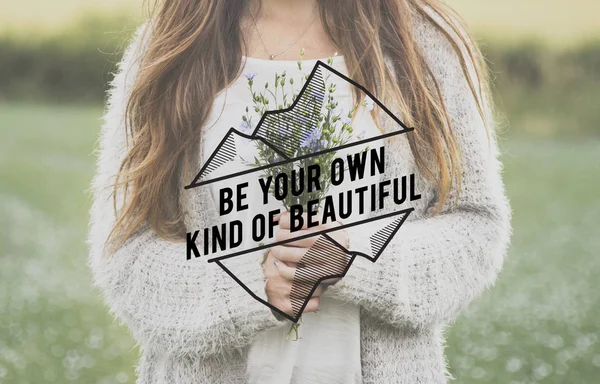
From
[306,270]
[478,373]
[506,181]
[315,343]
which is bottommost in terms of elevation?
[506,181]

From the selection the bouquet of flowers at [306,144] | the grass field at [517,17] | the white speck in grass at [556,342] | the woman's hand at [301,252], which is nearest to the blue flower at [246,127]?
the bouquet of flowers at [306,144]

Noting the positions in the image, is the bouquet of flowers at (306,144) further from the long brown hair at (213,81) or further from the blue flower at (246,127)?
the long brown hair at (213,81)

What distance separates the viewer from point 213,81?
0.99 metres

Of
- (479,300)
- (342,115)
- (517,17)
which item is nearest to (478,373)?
(479,300)

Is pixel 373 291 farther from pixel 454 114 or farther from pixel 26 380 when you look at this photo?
pixel 26 380

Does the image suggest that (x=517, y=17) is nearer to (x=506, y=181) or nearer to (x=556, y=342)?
(x=506, y=181)

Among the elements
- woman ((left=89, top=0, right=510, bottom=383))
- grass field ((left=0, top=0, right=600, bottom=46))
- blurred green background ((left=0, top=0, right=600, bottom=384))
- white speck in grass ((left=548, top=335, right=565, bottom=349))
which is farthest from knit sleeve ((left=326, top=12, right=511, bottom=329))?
grass field ((left=0, top=0, right=600, bottom=46))

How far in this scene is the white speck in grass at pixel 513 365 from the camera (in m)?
2.29

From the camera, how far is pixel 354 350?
93cm

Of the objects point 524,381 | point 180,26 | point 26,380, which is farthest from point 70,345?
point 180,26

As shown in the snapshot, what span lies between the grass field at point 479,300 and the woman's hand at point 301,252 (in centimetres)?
44

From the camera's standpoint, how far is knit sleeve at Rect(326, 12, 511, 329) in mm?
910

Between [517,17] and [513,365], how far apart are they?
9.52 feet
